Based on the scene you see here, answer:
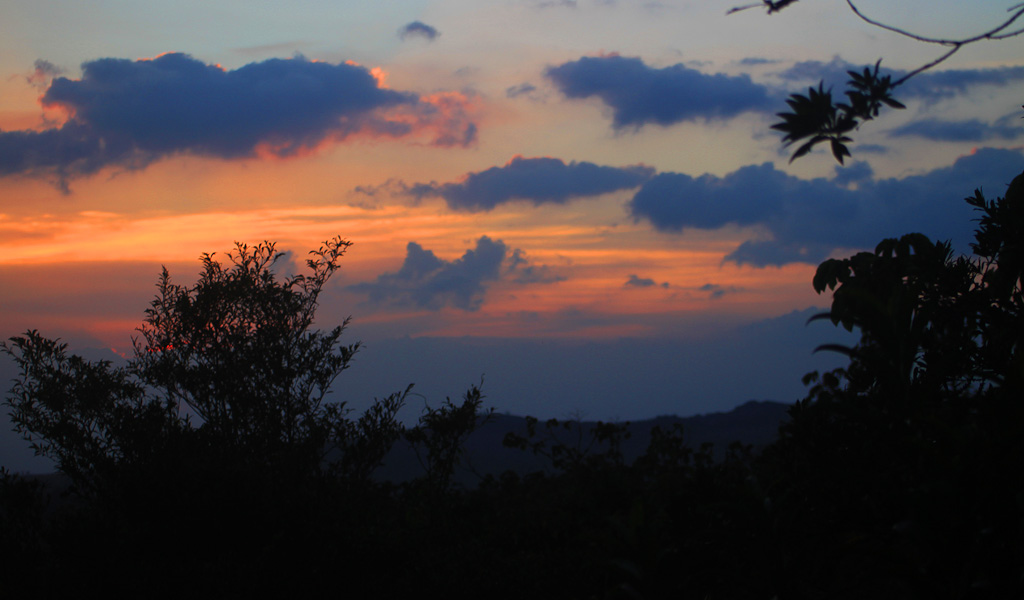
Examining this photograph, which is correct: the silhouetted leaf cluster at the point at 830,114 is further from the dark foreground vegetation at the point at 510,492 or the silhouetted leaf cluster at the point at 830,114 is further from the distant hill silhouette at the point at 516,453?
the distant hill silhouette at the point at 516,453

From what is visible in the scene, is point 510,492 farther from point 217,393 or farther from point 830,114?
point 830,114

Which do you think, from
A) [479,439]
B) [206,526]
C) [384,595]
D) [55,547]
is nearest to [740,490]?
[384,595]

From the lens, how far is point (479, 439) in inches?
787

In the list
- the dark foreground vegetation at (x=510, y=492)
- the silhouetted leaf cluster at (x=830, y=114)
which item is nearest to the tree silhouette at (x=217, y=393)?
the dark foreground vegetation at (x=510, y=492)

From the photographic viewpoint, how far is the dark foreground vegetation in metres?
4.86

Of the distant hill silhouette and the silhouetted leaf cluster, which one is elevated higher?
the silhouetted leaf cluster

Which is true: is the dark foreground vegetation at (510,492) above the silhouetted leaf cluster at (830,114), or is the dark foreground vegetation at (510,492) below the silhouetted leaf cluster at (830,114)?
below

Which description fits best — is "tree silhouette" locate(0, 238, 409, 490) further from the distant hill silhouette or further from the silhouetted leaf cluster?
the silhouetted leaf cluster

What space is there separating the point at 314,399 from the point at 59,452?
3389mm

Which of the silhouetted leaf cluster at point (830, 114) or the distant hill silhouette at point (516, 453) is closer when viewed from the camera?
the silhouetted leaf cluster at point (830, 114)

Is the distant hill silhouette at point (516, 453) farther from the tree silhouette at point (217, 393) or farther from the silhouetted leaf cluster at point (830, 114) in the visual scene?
the silhouetted leaf cluster at point (830, 114)

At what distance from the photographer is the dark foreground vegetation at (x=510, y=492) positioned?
486cm

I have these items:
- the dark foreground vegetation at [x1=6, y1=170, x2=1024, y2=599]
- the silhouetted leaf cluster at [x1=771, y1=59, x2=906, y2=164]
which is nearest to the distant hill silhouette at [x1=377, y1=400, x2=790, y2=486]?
the dark foreground vegetation at [x1=6, y1=170, x2=1024, y2=599]

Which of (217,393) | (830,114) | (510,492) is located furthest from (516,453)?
(830,114)
